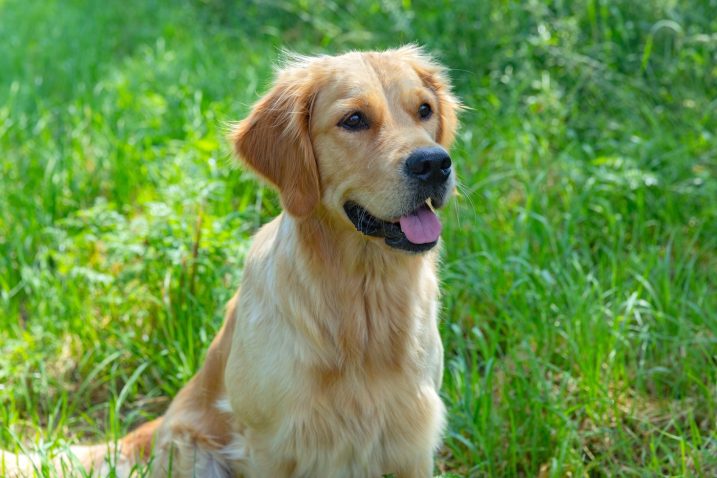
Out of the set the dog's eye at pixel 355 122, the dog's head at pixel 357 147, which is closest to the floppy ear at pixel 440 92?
the dog's head at pixel 357 147

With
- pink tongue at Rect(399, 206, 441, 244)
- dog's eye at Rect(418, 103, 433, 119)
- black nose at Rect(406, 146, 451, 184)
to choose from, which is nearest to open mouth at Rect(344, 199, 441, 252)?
pink tongue at Rect(399, 206, 441, 244)

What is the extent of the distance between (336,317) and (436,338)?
1.26 ft

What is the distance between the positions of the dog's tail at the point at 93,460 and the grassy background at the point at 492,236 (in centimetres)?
11

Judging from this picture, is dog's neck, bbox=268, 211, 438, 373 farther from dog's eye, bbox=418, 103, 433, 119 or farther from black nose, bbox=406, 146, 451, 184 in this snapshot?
dog's eye, bbox=418, 103, 433, 119

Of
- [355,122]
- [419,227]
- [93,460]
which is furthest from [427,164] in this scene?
[93,460]

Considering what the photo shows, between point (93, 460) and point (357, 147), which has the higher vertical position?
point (357, 147)

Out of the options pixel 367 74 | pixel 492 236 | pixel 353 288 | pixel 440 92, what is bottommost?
pixel 492 236

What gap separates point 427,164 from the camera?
107 inches

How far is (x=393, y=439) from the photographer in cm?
297

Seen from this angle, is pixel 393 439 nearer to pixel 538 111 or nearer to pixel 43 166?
pixel 538 111

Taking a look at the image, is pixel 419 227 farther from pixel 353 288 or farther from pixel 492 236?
pixel 492 236

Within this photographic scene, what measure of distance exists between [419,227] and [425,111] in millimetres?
472

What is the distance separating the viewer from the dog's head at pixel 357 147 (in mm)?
2740

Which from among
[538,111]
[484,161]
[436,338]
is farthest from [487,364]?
[538,111]
